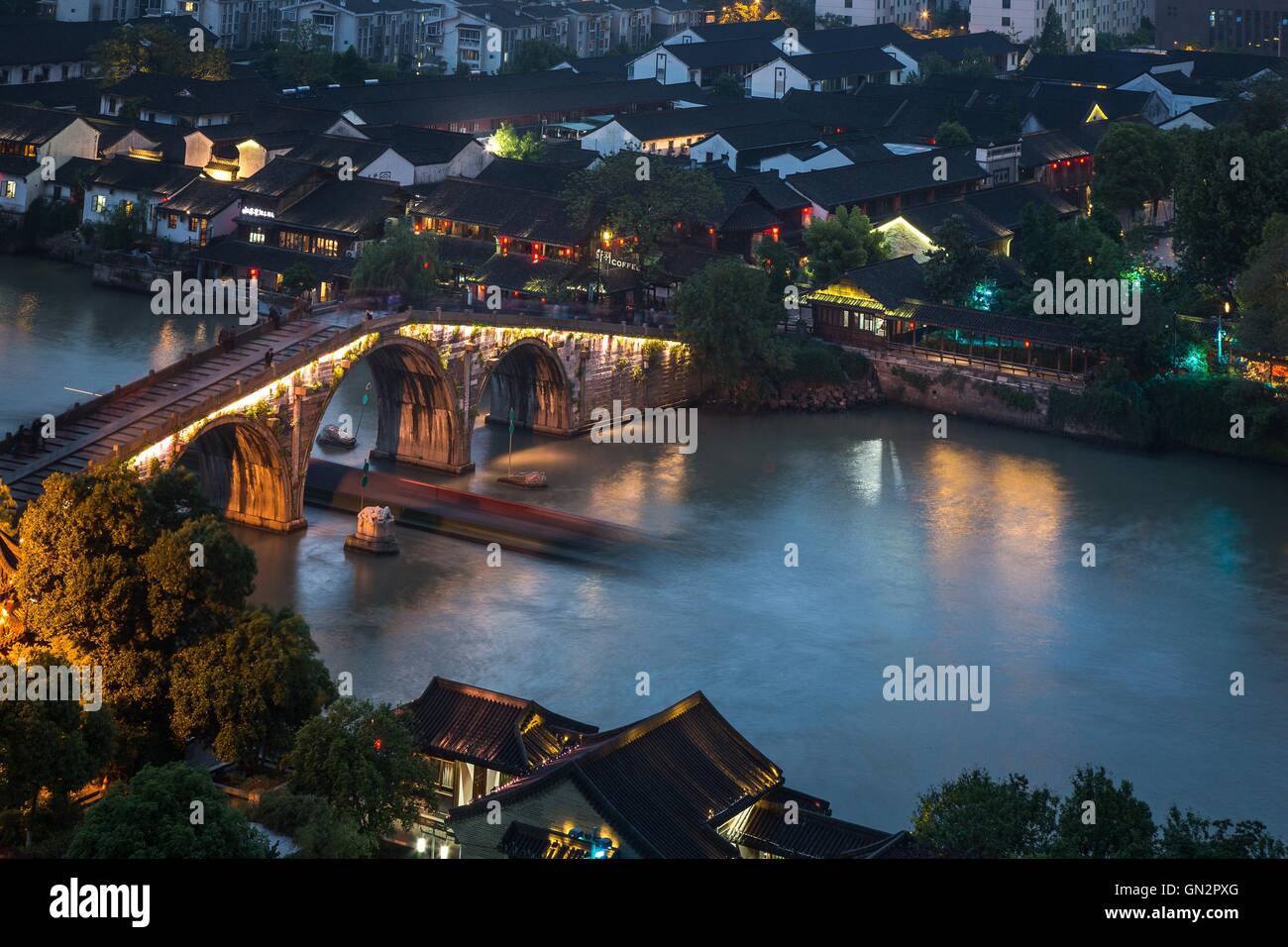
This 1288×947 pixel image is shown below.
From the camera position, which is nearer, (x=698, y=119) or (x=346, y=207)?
(x=346, y=207)

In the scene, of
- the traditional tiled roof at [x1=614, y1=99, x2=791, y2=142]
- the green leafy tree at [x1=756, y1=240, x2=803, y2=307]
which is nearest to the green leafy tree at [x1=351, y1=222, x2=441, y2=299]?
the green leafy tree at [x1=756, y1=240, x2=803, y2=307]

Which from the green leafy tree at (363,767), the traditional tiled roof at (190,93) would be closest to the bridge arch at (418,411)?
the green leafy tree at (363,767)

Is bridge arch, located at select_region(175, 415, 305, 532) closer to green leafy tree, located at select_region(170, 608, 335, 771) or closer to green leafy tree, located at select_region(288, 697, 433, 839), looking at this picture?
green leafy tree, located at select_region(170, 608, 335, 771)

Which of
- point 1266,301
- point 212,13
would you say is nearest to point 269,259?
point 1266,301

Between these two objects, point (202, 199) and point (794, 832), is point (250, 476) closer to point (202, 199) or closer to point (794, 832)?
point (794, 832)

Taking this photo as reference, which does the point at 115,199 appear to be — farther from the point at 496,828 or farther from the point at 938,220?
the point at 496,828

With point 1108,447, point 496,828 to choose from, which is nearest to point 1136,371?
point 1108,447
